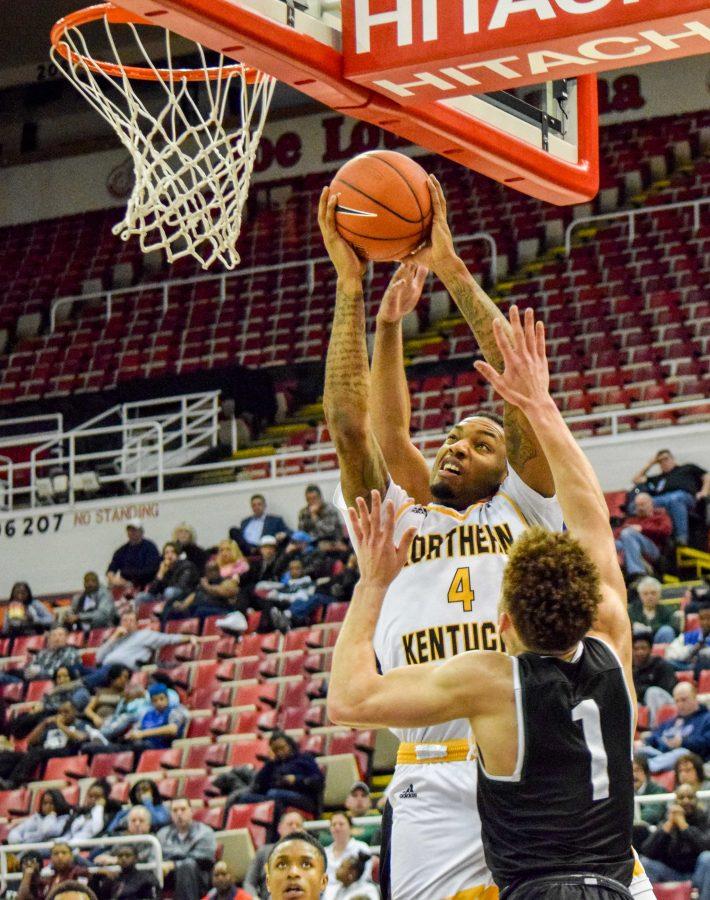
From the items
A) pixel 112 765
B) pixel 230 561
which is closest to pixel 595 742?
pixel 112 765

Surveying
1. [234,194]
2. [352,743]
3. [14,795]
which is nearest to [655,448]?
[352,743]

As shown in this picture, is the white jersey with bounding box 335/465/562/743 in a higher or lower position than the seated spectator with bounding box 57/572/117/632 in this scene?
lower

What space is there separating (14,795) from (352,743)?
2.78 m

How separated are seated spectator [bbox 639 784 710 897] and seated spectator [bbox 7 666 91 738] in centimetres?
631

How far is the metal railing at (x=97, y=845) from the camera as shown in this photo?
9836 mm

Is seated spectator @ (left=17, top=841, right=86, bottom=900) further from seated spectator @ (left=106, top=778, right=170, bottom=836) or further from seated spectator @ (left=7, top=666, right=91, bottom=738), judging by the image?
seated spectator @ (left=7, top=666, right=91, bottom=738)

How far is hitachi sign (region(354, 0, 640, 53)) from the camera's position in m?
4.27

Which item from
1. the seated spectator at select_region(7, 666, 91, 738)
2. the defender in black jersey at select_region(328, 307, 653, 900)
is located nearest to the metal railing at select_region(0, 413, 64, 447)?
the seated spectator at select_region(7, 666, 91, 738)

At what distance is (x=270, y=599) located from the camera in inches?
553

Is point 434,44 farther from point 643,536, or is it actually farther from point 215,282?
point 215,282

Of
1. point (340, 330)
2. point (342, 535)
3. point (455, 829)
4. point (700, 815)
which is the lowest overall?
point (455, 829)

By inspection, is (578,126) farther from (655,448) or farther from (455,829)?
(655,448)

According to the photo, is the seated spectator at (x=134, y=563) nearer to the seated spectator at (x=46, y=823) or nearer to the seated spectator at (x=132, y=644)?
the seated spectator at (x=132, y=644)

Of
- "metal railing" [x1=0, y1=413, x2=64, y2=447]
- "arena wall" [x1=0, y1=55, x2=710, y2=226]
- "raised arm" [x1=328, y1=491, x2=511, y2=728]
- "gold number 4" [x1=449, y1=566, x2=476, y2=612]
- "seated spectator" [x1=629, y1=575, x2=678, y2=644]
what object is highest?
"arena wall" [x1=0, y1=55, x2=710, y2=226]
